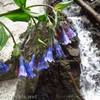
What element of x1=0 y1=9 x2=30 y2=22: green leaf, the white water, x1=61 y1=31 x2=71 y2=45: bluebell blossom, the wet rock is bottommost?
the white water

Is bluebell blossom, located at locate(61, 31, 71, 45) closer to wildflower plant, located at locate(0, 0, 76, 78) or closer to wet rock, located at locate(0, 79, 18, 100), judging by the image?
wildflower plant, located at locate(0, 0, 76, 78)

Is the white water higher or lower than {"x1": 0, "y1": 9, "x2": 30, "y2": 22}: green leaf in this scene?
lower

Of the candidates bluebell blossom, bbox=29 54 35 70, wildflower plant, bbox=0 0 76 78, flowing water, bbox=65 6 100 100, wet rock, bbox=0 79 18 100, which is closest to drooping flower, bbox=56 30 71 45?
wildflower plant, bbox=0 0 76 78

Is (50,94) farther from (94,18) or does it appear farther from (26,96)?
(94,18)

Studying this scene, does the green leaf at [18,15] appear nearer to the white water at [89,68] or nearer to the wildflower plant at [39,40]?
the wildflower plant at [39,40]

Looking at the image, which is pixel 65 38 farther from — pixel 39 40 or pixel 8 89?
pixel 8 89

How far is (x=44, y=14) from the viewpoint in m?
1.08

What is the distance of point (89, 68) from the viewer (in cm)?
262

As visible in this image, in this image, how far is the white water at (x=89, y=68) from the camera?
2490 mm

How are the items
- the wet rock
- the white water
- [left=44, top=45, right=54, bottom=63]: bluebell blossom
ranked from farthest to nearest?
the white water
the wet rock
[left=44, top=45, right=54, bottom=63]: bluebell blossom

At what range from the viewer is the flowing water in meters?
2.49

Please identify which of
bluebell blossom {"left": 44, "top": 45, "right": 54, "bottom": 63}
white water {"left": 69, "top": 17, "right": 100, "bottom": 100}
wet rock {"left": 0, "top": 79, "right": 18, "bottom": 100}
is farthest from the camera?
white water {"left": 69, "top": 17, "right": 100, "bottom": 100}

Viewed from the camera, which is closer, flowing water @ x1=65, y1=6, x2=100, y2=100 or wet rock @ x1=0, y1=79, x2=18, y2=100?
wet rock @ x1=0, y1=79, x2=18, y2=100

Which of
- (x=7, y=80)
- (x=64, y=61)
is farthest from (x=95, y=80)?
(x=7, y=80)
